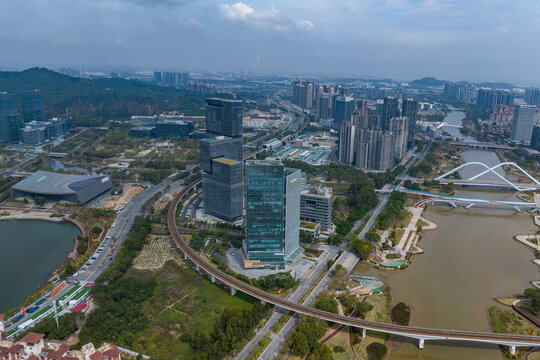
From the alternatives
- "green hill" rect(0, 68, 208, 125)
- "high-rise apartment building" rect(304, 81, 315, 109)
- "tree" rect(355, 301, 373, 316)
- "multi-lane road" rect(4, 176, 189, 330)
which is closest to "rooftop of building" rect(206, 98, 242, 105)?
"multi-lane road" rect(4, 176, 189, 330)

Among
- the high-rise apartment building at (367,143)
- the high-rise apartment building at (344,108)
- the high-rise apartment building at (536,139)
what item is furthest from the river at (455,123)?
the high-rise apartment building at (367,143)

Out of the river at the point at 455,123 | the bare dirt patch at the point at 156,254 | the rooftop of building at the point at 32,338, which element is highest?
the river at the point at 455,123

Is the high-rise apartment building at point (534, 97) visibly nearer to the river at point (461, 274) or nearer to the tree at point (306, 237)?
the river at point (461, 274)

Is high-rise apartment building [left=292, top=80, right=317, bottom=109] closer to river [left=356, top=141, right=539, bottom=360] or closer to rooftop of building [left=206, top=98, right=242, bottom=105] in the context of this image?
river [left=356, top=141, right=539, bottom=360]

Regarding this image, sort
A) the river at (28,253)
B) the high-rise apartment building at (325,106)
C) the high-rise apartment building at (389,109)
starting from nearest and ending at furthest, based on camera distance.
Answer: the river at (28,253) < the high-rise apartment building at (389,109) < the high-rise apartment building at (325,106)

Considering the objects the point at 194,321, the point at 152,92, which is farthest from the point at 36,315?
the point at 152,92

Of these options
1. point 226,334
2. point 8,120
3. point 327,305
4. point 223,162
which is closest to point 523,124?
point 223,162

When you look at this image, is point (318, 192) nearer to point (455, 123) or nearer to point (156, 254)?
point (156, 254)
